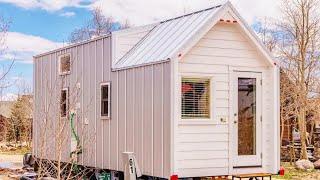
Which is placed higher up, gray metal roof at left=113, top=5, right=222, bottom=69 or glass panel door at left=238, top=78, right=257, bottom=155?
gray metal roof at left=113, top=5, right=222, bottom=69

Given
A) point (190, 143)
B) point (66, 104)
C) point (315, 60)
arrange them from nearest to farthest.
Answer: point (190, 143), point (66, 104), point (315, 60)

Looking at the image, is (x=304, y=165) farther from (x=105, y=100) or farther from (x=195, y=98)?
(x=195, y=98)

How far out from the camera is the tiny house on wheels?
35.1 ft

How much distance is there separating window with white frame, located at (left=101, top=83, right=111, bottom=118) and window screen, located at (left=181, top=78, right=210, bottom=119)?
2520 mm

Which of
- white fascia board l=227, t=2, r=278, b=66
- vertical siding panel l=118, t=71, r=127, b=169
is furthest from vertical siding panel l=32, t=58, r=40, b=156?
white fascia board l=227, t=2, r=278, b=66

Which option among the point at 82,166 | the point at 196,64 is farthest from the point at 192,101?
the point at 82,166

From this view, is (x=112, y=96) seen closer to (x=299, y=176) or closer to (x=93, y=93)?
(x=93, y=93)

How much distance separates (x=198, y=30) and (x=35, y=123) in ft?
26.1

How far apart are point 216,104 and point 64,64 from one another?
5698mm

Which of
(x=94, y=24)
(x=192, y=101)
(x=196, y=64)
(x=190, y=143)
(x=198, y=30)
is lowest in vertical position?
(x=190, y=143)

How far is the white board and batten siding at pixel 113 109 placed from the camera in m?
10.7

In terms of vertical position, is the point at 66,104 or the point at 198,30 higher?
the point at 198,30

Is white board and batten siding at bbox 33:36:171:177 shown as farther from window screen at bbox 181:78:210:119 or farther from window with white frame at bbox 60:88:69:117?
window screen at bbox 181:78:210:119

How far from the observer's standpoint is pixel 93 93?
13586 millimetres
